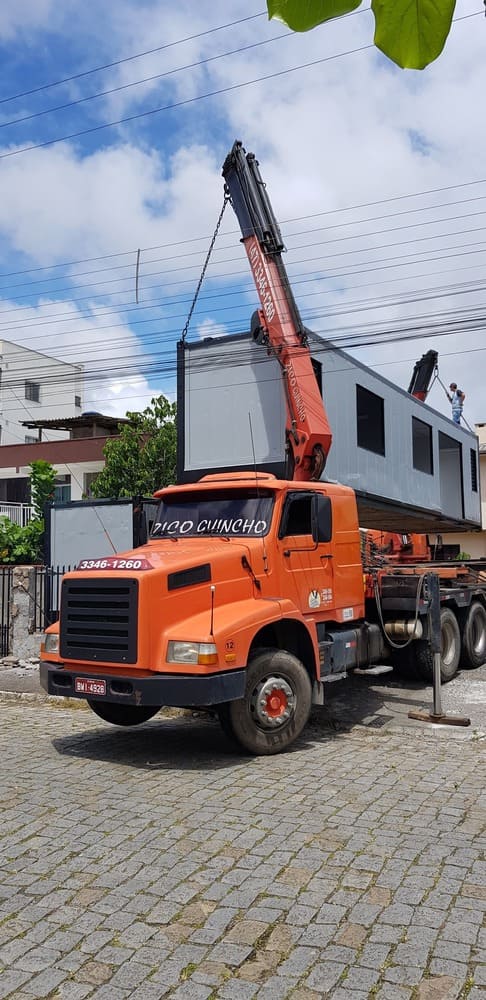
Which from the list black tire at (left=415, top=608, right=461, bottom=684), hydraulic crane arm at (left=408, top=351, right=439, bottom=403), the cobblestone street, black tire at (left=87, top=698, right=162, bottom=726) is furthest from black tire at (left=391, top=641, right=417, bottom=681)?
hydraulic crane arm at (left=408, top=351, right=439, bottom=403)

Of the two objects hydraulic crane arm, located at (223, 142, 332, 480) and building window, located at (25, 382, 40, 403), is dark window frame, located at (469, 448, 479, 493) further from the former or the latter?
building window, located at (25, 382, 40, 403)

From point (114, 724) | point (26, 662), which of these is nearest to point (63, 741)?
point (114, 724)

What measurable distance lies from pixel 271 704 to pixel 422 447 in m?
17.5

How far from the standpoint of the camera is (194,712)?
9.70 metres

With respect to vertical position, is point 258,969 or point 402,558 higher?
point 402,558

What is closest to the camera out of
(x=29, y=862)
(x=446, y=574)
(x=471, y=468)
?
(x=29, y=862)

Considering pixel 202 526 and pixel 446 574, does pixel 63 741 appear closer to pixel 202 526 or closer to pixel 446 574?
pixel 202 526

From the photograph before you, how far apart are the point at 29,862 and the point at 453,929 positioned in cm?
249

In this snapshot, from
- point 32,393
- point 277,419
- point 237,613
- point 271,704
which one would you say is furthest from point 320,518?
point 32,393

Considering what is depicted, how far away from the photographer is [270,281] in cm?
1452

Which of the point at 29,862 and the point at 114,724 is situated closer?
the point at 29,862

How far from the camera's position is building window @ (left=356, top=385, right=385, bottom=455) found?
1970 cm

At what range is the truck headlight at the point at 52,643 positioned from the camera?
7.79m

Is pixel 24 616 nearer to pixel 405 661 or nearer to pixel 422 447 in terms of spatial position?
pixel 405 661
